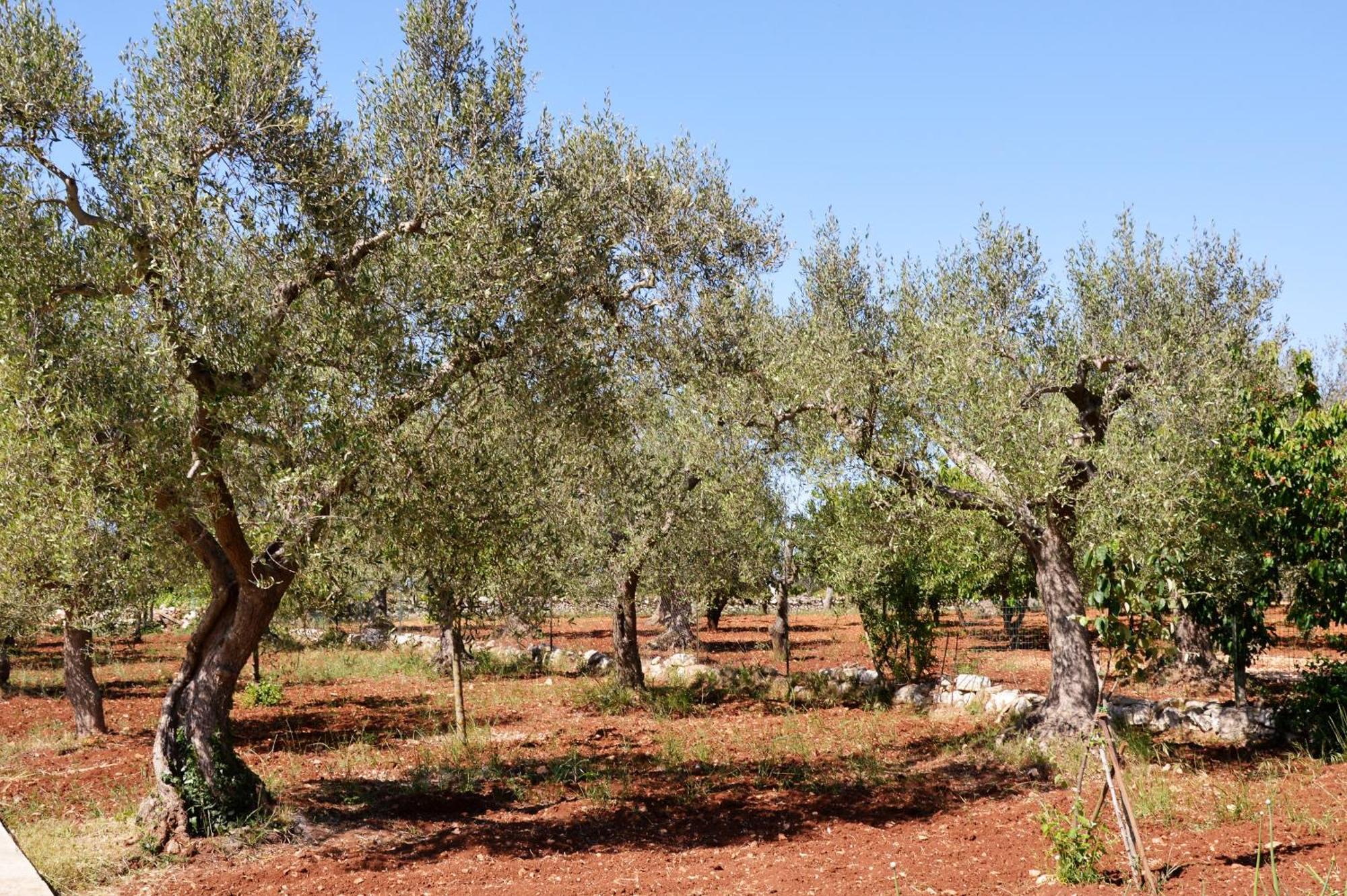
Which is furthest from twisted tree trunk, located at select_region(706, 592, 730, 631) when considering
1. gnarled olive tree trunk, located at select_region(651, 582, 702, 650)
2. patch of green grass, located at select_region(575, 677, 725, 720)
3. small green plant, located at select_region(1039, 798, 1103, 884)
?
small green plant, located at select_region(1039, 798, 1103, 884)

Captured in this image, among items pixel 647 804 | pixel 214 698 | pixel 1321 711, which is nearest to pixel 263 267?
pixel 214 698

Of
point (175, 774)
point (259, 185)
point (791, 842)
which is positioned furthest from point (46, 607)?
point (791, 842)

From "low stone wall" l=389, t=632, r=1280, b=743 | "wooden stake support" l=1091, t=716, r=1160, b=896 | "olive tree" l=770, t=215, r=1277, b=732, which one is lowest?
"low stone wall" l=389, t=632, r=1280, b=743

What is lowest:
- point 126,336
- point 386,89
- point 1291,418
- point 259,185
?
point 1291,418

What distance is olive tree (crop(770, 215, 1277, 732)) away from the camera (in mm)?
14773

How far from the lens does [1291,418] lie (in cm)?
1628

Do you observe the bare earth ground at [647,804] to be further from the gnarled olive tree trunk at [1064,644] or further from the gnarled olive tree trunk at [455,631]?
the gnarled olive tree trunk at [1064,644]

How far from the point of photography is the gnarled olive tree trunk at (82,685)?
747 inches

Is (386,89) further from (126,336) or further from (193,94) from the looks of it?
(126,336)

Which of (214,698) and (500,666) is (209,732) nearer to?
(214,698)

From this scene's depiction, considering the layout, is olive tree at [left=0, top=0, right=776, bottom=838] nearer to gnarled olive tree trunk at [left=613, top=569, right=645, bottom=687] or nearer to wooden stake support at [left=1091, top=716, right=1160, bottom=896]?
wooden stake support at [left=1091, top=716, right=1160, bottom=896]

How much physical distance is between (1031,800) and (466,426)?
9.01m

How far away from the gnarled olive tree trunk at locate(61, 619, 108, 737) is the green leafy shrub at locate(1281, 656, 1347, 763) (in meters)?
21.5

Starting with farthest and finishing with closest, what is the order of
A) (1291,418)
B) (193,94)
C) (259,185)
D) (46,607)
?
(46,607) → (1291,418) → (259,185) → (193,94)
